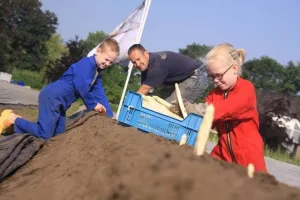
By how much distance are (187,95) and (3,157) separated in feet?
13.6

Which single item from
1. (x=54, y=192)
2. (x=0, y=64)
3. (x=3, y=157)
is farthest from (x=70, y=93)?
(x=0, y=64)

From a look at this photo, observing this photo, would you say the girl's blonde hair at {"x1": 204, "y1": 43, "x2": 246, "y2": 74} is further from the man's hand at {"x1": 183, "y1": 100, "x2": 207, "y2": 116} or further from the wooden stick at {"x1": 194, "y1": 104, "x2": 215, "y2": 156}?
the wooden stick at {"x1": 194, "y1": 104, "x2": 215, "y2": 156}

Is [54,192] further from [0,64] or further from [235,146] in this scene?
[0,64]

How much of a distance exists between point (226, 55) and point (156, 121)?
151 cm

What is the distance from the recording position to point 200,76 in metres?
7.94

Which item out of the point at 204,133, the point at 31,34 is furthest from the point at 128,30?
the point at 31,34

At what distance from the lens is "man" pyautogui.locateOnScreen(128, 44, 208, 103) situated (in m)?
7.29

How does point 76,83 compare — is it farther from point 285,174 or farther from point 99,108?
point 285,174

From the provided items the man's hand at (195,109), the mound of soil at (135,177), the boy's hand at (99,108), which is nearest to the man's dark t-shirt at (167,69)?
the boy's hand at (99,108)

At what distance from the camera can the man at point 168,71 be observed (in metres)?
7.29

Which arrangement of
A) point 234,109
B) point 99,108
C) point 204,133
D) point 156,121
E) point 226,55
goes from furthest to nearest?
point 99,108 → point 156,121 → point 226,55 → point 234,109 → point 204,133

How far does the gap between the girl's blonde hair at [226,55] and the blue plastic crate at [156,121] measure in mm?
1021

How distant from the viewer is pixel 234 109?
414 centimetres

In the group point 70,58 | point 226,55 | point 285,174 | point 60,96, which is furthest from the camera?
point 70,58
